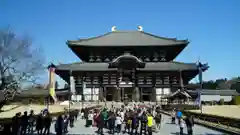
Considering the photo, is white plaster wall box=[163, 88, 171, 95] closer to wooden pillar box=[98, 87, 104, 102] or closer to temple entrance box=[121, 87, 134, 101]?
temple entrance box=[121, 87, 134, 101]

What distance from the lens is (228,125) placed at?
23.0m

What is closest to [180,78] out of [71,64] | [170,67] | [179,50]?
[170,67]

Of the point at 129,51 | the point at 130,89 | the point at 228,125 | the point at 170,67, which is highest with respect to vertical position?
the point at 129,51

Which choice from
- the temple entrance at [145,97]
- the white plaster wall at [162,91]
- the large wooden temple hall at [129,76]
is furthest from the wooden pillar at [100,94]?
the white plaster wall at [162,91]

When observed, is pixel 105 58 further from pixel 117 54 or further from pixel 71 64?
pixel 71 64

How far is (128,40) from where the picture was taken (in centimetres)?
6128

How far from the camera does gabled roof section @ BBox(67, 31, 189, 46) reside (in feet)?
190

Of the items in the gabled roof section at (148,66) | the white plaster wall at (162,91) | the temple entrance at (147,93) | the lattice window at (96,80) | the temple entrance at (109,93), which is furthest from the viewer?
the temple entrance at (109,93)

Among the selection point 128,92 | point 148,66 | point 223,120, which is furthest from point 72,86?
point 223,120

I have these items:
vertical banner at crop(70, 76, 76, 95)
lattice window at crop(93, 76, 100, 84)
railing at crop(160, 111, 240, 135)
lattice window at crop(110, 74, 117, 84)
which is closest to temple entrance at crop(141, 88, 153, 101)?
lattice window at crop(110, 74, 117, 84)

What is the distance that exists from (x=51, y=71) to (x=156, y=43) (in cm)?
2755

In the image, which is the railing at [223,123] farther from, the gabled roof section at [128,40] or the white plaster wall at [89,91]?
the gabled roof section at [128,40]

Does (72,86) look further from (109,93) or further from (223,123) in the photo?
(223,123)

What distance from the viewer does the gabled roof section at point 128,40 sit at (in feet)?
190
